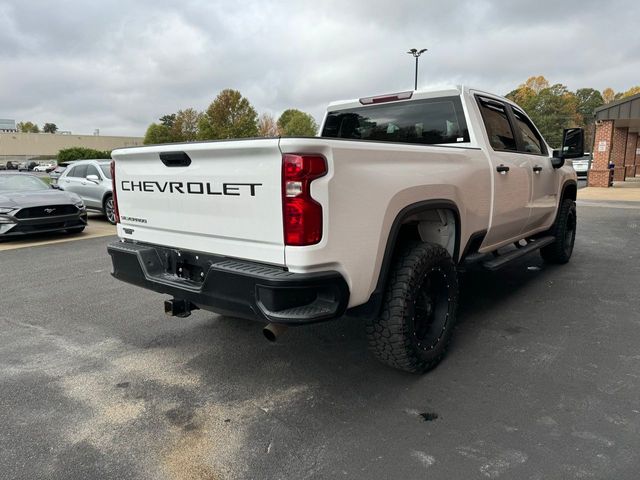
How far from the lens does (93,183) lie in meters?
11.8

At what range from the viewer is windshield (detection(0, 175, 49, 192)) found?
9.54 m

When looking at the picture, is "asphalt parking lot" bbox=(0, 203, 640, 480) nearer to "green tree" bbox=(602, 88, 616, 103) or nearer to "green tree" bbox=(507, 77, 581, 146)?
"green tree" bbox=(507, 77, 581, 146)

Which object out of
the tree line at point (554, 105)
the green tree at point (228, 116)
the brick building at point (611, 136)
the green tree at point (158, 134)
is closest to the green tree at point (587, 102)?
the tree line at point (554, 105)

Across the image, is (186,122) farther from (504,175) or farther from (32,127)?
(32,127)

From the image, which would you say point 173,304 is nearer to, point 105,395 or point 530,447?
point 105,395

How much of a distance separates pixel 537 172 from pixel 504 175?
1.05m

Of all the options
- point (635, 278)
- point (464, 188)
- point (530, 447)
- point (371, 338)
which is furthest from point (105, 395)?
point (635, 278)

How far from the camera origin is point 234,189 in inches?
104

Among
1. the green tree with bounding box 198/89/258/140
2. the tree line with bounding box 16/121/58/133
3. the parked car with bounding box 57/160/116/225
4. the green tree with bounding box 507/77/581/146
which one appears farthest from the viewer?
the tree line with bounding box 16/121/58/133

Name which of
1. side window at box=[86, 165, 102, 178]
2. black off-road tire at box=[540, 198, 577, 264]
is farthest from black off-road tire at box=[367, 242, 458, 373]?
side window at box=[86, 165, 102, 178]

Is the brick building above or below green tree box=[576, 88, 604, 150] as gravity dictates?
below

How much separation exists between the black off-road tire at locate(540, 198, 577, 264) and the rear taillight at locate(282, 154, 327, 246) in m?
4.72

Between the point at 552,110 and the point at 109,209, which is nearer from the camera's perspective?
the point at 109,209

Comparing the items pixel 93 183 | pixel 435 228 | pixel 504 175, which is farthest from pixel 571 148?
pixel 93 183
